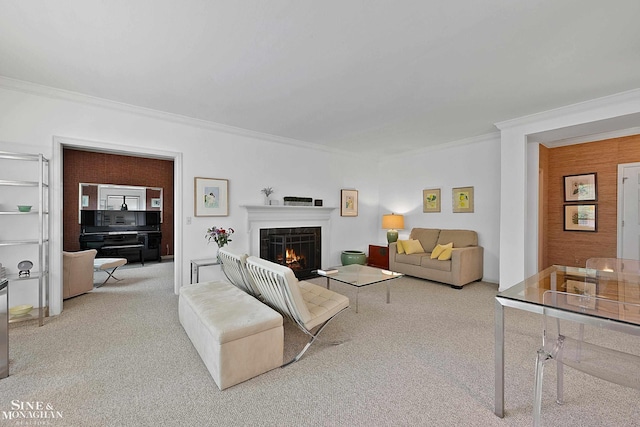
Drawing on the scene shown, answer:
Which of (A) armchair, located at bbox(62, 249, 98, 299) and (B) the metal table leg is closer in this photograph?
(B) the metal table leg

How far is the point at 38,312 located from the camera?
3.06 m

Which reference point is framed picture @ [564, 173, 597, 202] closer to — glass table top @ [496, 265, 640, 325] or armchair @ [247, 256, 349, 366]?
glass table top @ [496, 265, 640, 325]

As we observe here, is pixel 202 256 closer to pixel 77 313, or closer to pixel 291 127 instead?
pixel 77 313

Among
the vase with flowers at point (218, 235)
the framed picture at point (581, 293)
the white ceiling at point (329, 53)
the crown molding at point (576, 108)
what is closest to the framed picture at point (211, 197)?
the vase with flowers at point (218, 235)

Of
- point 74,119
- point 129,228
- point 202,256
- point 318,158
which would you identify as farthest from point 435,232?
point 129,228

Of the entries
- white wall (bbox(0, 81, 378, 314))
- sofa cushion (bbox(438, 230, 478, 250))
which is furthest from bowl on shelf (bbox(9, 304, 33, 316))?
sofa cushion (bbox(438, 230, 478, 250))

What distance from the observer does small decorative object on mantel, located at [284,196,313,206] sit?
4.98 meters

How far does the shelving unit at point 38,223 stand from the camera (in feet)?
9.19

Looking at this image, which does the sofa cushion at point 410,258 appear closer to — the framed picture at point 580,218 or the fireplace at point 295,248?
the fireplace at point 295,248

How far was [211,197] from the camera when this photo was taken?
14.0 ft

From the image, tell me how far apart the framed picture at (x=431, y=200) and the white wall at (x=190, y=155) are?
1.25 m

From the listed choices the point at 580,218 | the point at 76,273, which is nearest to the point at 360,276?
the point at 76,273

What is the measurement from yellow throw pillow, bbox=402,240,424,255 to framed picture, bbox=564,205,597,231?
2611mm

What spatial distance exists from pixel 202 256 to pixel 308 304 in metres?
2.34
